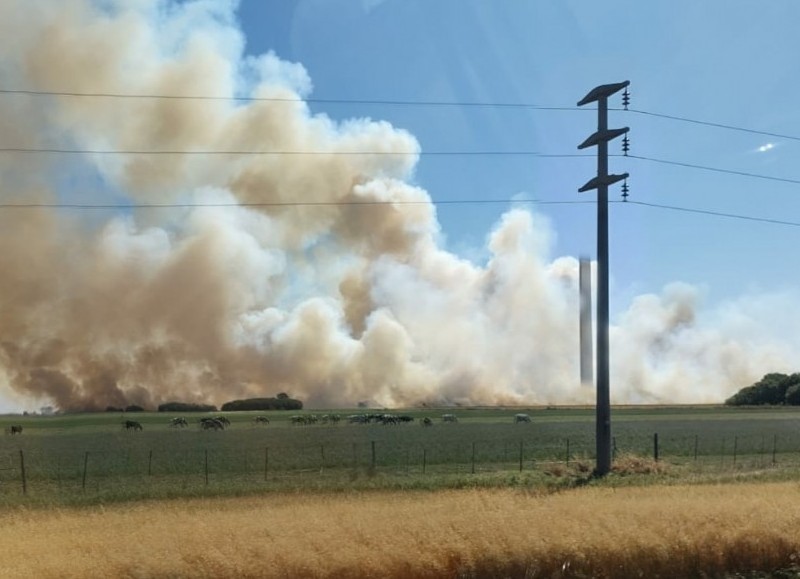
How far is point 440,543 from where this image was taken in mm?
12117

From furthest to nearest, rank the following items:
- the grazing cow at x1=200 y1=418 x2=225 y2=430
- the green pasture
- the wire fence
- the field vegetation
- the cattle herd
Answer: the cattle herd < the grazing cow at x1=200 y1=418 x2=225 y2=430 < the wire fence < the green pasture < the field vegetation

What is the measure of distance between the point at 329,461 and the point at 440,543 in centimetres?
2942

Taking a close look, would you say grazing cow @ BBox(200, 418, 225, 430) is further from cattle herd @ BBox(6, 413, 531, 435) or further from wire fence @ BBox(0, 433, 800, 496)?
wire fence @ BBox(0, 433, 800, 496)

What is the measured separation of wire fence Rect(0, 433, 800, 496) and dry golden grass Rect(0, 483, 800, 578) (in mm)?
14687

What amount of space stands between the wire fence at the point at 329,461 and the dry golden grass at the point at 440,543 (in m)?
14.7

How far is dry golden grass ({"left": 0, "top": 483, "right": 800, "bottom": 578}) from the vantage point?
38.0ft

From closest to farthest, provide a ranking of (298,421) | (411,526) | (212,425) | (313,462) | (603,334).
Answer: (411,526) → (603,334) → (313,462) → (212,425) → (298,421)

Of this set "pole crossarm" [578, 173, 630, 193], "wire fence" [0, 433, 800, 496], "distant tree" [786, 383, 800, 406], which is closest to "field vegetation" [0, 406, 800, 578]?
"wire fence" [0, 433, 800, 496]

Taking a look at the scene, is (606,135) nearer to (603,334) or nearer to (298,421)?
(603,334)

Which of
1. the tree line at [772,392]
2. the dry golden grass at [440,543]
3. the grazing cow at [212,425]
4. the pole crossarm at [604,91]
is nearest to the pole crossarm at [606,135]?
the pole crossarm at [604,91]

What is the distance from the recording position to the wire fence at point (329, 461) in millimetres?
32844

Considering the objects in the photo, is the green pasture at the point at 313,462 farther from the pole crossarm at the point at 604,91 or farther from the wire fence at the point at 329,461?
the pole crossarm at the point at 604,91

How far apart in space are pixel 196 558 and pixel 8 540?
Result: 556cm

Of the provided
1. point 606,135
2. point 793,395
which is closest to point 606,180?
point 606,135
